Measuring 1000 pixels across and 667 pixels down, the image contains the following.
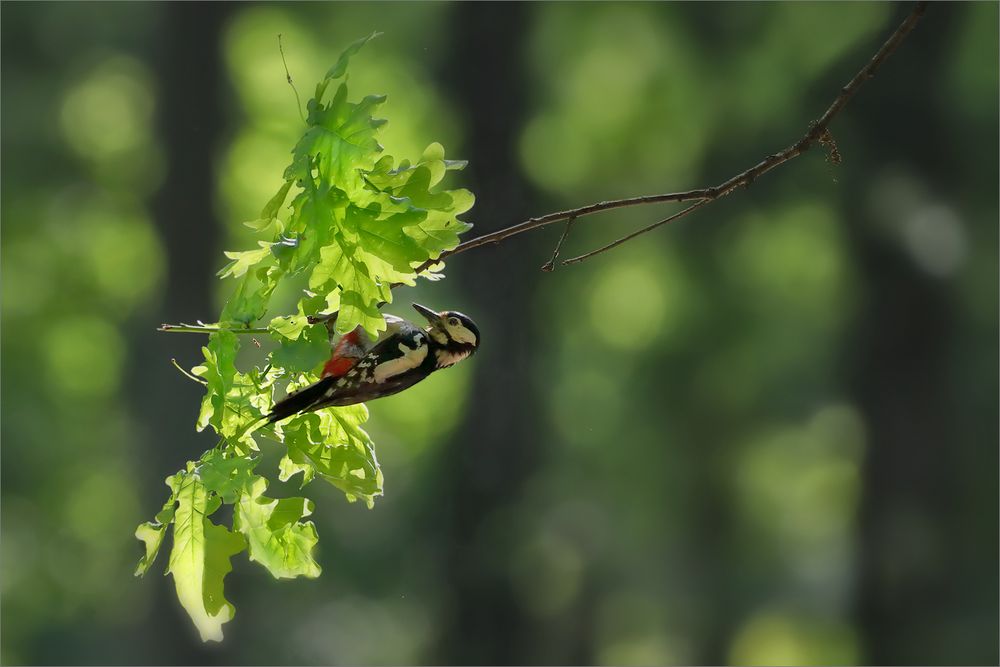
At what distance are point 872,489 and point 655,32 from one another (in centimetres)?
241

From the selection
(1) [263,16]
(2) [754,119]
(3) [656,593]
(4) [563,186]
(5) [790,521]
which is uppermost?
(1) [263,16]

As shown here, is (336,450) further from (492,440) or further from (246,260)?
(492,440)

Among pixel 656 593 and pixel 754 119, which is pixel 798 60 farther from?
pixel 656 593

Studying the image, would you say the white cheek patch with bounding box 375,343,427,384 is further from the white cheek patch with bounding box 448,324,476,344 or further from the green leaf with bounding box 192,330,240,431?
the green leaf with bounding box 192,330,240,431

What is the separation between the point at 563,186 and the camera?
15.6 ft

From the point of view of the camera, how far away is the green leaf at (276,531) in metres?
0.94

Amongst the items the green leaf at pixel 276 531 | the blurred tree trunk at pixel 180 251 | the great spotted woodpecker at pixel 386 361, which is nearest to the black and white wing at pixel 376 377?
the great spotted woodpecker at pixel 386 361

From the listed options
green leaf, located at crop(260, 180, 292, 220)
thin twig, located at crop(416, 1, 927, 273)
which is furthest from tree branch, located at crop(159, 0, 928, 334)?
green leaf, located at crop(260, 180, 292, 220)

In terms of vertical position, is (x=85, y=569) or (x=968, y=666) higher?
(x=85, y=569)

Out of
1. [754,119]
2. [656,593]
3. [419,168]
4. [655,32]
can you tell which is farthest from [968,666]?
[419,168]

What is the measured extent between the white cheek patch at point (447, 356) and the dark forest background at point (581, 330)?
312 cm

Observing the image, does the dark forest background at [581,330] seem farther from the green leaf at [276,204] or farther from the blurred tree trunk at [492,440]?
the green leaf at [276,204]

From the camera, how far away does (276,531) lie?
987 mm

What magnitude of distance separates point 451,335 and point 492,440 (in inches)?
129
